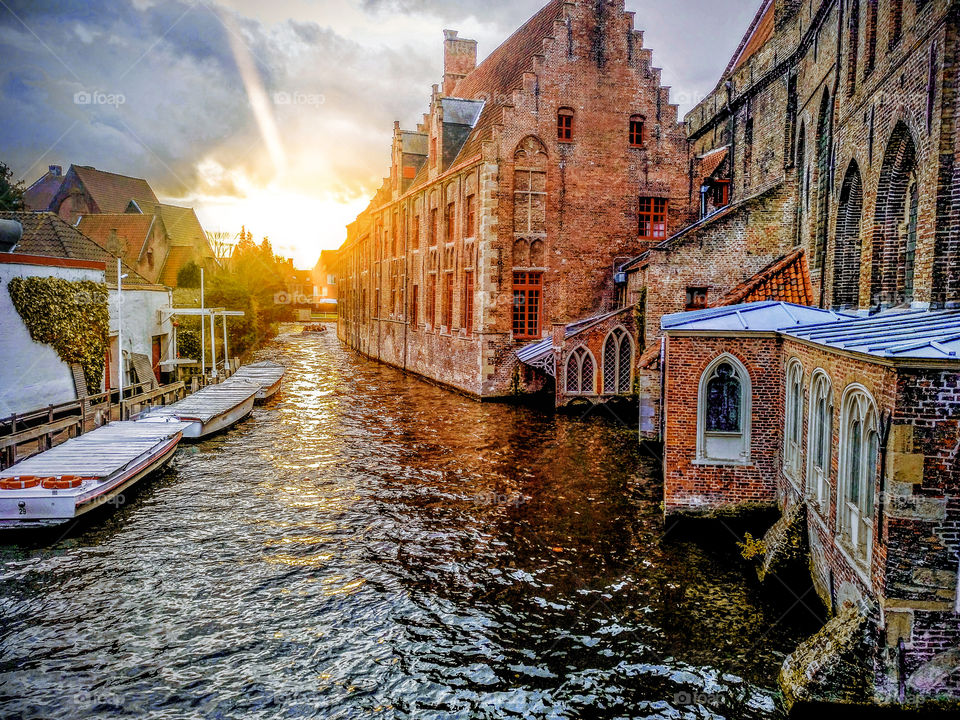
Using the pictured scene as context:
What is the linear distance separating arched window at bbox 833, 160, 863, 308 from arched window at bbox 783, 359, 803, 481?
4.48 metres

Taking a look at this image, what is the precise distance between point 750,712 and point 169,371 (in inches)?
899

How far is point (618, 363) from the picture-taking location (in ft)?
76.9

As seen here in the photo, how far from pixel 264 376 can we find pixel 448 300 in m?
8.32

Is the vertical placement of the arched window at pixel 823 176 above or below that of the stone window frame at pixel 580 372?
above

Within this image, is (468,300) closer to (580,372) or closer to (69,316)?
(580,372)

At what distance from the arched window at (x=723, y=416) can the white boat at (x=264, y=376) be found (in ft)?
59.5

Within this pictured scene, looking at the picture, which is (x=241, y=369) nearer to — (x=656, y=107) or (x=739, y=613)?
(x=656, y=107)

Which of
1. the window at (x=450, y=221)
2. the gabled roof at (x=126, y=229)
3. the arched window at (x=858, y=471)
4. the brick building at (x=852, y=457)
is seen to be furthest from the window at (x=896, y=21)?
the gabled roof at (x=126, y=229)

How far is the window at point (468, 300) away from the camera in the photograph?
27.4 metres

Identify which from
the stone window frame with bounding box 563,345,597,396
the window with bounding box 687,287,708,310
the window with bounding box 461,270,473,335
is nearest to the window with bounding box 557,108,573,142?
the window with bounding box 461,270,473,335

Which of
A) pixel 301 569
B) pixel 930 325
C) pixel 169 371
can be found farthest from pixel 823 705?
pixel 169 371

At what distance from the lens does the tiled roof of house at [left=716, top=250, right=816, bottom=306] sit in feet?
55.8

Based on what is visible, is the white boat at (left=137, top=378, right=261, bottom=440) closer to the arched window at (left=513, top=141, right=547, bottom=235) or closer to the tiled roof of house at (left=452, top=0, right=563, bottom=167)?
the arched window at (left=513, top=141, right=547, bottom=235)

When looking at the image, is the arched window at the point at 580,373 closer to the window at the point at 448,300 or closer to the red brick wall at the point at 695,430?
the window at the point at 448,300
